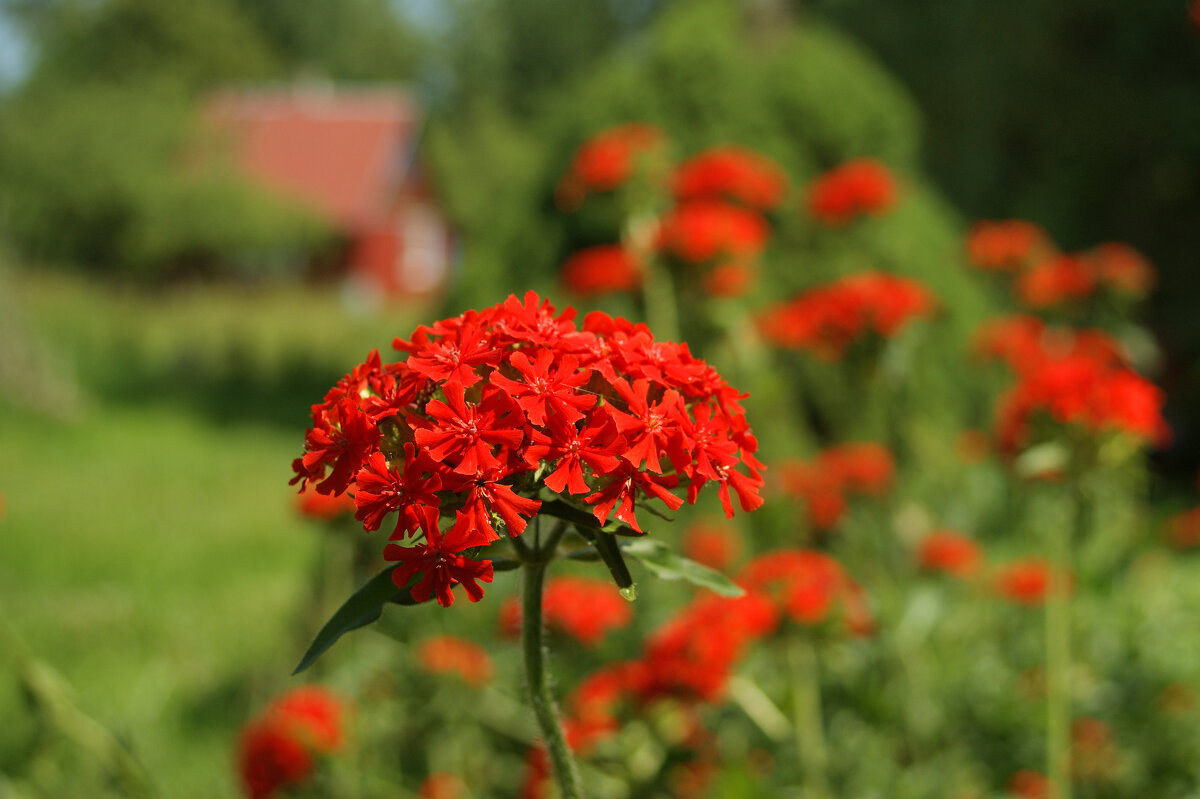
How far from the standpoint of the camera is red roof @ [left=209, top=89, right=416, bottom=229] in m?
24.2

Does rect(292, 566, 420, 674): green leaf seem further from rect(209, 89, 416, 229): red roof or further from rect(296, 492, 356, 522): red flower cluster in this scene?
rect(209, 89, 416, 229): red roof

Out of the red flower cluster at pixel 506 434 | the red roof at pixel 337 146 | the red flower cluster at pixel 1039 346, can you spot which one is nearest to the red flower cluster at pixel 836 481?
the red flower cluster at pixel 1039 346

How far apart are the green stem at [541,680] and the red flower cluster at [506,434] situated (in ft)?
0.17

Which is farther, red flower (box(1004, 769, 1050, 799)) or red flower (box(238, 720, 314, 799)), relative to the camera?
red flower (box(1004, 769, 1050, 799))

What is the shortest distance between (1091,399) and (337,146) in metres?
25.6

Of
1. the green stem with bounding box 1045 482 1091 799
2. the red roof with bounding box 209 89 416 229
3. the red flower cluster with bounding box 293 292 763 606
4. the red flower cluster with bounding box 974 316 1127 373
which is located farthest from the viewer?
the red roof with bounding box 209 89 416 229

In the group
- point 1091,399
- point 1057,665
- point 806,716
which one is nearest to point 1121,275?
point 1091,399

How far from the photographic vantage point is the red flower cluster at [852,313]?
2.67 m

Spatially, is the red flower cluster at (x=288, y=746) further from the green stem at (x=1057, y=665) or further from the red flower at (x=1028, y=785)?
the red flower at (x=1028, y=785)

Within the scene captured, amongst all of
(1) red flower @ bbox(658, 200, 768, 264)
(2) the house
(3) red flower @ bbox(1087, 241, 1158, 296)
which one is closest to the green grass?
(1) red flower @ bbox(658, 200, 768, 264)

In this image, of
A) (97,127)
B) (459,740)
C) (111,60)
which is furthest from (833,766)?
(111,60)

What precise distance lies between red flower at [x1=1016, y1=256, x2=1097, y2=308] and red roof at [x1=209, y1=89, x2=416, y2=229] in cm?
2126

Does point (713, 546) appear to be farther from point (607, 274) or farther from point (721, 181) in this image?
point (721, 181)

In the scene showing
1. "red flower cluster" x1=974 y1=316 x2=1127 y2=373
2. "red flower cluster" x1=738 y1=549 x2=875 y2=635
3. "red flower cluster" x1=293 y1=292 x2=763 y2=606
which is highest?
"red flower cluster" x1=974 y1=316 x2=1127 y2=373
